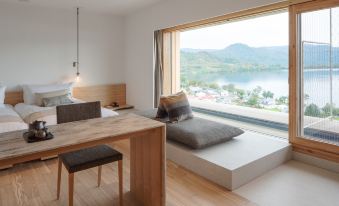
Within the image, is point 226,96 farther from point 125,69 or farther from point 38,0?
point 38,0

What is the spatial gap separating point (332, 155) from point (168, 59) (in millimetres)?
3149

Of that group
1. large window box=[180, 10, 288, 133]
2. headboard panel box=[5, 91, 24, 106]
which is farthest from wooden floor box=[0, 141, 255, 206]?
large window box=[180, 10, 288, 133]

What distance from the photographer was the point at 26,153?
1400 mm

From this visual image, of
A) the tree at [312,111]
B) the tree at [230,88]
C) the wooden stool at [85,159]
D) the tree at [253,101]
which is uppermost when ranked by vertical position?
the tree at [230,88]

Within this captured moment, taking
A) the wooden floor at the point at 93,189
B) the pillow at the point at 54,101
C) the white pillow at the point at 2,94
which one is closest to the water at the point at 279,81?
the wooden floor at the point at 93,189

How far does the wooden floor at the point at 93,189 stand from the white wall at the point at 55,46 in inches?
93.7

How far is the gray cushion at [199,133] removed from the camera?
296 cm

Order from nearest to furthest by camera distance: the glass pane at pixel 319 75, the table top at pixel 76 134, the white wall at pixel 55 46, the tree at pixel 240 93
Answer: the table top at pixel 76 134
the glass pane at pixel 319 75
the white wall at pixel 55 46
the tree at pixel 240 93

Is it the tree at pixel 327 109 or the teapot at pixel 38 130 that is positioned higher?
the tree at pixel 327 109

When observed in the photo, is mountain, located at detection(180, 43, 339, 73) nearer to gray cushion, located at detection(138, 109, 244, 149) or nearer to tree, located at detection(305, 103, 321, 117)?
tree, located at detection(305, 103, 321, 117)

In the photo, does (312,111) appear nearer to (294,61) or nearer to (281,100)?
(294,61)

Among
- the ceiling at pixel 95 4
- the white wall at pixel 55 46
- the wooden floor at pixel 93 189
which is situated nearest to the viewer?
the wooden floor at pixel 93 189

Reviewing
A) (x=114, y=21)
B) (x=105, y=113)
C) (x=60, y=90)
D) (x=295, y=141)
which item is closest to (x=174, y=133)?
(x=105, y=113)

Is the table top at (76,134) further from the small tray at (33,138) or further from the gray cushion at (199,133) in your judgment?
the gray cushion at (199,133)
